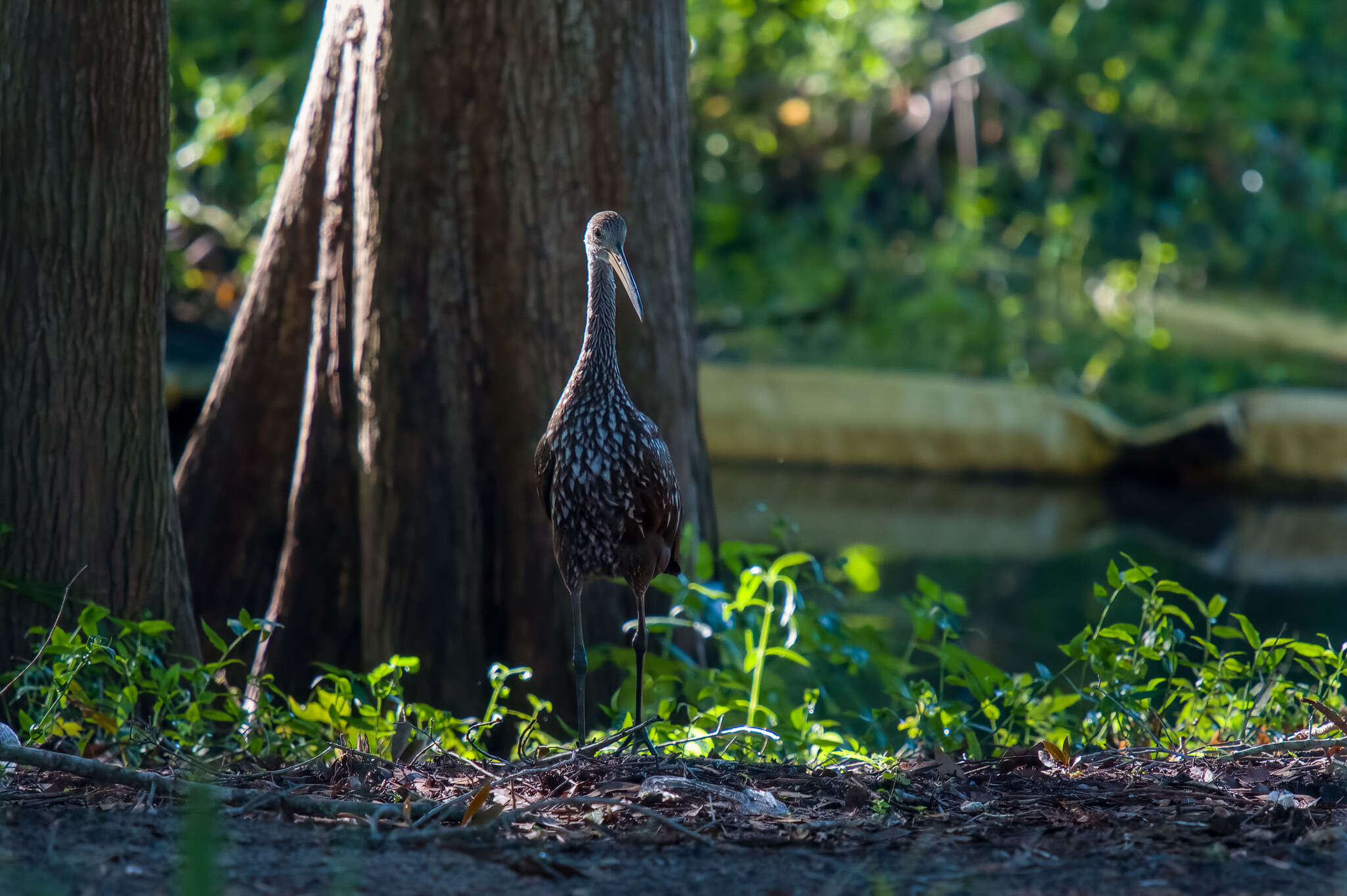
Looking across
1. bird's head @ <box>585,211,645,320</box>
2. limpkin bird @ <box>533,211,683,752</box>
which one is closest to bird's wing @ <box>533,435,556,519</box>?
limpkin bird @ <box>533,211,683,752</box>

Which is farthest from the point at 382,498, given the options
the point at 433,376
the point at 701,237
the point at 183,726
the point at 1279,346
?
the point at 1279,346

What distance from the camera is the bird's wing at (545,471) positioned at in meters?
3.66

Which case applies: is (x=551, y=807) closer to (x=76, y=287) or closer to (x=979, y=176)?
(x=76, y=287)

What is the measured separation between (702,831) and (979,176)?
1205 centimetres

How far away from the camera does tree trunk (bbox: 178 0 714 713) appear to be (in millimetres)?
4238

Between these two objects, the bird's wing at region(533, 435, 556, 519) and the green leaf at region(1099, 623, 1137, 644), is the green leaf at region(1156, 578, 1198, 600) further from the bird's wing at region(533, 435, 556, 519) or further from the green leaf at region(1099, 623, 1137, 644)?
the bird's wing at region(533, 435, 556, 519)

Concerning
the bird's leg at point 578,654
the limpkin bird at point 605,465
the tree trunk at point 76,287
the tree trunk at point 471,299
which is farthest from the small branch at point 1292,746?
the tree trunk at point 76,287

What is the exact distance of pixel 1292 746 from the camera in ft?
10.4

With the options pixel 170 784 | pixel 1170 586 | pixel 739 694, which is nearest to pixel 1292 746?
pixel 1170 586

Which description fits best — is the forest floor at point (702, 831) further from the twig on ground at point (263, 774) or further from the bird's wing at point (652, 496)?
the bird's wing at point (652, 496)

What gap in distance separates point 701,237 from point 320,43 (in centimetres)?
911

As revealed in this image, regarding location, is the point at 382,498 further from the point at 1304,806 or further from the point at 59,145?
the point at 1304,806

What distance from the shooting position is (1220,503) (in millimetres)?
10148

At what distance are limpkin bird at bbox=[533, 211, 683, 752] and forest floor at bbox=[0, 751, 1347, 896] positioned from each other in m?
0.72
